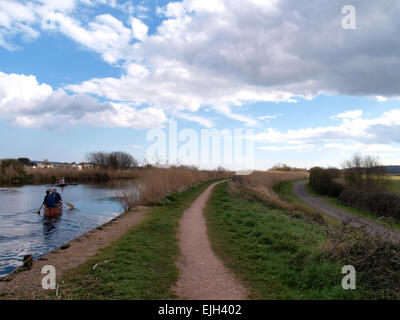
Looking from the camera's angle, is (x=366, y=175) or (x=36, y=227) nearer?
(x=36, y=227)

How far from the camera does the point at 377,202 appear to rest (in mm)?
27703

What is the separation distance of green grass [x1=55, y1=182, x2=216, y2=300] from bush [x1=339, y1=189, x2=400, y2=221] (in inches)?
827

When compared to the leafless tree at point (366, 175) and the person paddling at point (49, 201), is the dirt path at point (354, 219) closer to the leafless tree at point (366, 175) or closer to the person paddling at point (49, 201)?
the leafless tree at point (366, 175)

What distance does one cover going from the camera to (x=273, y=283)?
616cm

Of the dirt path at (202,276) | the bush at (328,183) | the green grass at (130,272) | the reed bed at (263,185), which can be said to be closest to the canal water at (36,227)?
the green grass at (130,272)

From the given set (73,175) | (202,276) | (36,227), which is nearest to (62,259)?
(202,276)

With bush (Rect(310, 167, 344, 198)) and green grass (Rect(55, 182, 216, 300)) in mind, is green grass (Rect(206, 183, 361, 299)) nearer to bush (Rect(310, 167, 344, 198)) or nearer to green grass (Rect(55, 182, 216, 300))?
green grass (Rect(55, 182, 216, 300))

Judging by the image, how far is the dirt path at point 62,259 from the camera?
18.8 ft

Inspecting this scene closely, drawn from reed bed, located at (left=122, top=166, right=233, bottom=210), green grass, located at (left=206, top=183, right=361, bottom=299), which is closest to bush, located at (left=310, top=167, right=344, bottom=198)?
reed bed, located at (left=122, top=166, right=233, bottom=210)

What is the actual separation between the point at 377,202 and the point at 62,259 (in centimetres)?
2799

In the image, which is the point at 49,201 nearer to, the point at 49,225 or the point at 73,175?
the point at 49,225

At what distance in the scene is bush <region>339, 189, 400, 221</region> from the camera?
25.5 meters

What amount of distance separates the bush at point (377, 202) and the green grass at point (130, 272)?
68.9ft
